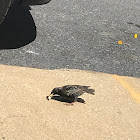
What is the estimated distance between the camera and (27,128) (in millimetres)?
3119

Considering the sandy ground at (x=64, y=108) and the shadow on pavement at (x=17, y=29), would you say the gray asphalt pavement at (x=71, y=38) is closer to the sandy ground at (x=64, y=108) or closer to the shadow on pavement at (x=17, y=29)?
the shadow on pavement at (x=17, y=29)

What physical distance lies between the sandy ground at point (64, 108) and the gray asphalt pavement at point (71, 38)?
33 cm

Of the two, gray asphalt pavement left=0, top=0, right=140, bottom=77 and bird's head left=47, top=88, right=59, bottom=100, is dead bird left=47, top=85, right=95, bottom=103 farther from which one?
gray asphalt pavement left=0, top=0, right=140, bottom=77

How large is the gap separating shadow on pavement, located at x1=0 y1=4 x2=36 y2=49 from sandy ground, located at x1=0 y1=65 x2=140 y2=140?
776 millimetres

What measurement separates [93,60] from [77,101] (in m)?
1.29

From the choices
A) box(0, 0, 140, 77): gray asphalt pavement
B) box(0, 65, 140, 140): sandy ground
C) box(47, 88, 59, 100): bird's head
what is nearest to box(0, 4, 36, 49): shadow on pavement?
box(0, 0, 140, 77): gray asphalt pavement

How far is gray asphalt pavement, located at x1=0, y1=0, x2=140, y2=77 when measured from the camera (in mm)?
4766

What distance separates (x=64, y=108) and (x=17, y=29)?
222 centimetres

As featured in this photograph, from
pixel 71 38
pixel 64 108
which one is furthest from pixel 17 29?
pixel 64 108

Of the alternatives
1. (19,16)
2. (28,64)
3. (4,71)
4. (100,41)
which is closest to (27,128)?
(4,71)

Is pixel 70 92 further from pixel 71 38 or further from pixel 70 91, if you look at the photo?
pixel 71 38

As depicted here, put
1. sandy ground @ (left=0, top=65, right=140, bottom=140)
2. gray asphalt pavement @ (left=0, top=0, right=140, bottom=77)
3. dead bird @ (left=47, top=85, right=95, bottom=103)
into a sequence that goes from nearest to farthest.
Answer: sandy ground @ (left=0, top=65, right=140, bottom=140), dead bird @ (left=47, top=85, right=95, bottom=103), gray asphalt pavement @ (left=0, top=0, right=140, bottom=77)

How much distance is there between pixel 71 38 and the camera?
18.2 ft

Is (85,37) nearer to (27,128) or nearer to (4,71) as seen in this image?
(4,71)
